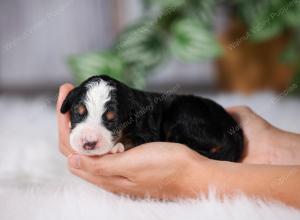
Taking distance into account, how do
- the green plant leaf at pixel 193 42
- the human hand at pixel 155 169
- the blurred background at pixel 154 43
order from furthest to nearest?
1. the blurred background at pixel 154 43
2. the green plant leaf at pixel 193 42
3. the human hand at pixel 155 169

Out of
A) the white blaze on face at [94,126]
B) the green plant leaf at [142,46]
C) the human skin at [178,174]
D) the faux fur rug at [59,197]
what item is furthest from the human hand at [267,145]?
the green plant leaf at [142,46]

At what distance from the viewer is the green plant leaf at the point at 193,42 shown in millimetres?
2340

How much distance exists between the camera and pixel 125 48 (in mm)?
2557

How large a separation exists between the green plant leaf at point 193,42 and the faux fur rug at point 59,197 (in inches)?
14.4

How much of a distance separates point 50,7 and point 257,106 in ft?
5.15

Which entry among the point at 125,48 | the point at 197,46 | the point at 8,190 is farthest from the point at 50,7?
the point at 8,190

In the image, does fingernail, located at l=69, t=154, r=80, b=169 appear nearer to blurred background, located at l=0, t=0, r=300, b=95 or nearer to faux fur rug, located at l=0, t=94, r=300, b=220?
faux fur rug, located at l=0, t=94, r=300, b=220

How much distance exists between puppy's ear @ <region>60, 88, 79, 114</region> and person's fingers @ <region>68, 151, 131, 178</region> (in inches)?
4.7

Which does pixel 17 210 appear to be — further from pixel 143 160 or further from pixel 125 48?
pixel 125 48

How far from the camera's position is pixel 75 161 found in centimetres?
132

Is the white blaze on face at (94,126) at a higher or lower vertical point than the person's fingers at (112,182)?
higher

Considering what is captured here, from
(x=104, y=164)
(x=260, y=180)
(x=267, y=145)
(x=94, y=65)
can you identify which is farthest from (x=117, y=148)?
(x=94, y=65)

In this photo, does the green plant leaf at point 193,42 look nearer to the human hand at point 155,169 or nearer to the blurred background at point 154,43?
the blurred background at point 154,43

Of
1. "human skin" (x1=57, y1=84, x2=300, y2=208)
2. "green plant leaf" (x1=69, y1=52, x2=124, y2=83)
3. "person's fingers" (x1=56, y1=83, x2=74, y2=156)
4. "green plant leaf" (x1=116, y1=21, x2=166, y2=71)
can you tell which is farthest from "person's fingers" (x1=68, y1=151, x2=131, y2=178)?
"green plant leaf" (x1=116, y1=21, x2=166, y2=71)
